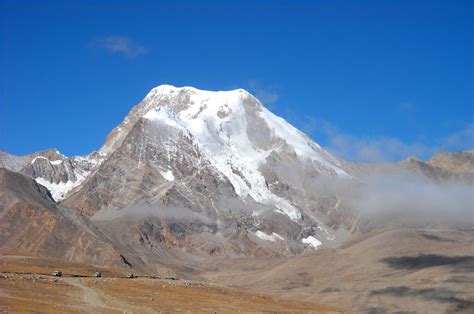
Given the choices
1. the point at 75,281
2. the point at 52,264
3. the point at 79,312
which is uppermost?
the point at 52,264

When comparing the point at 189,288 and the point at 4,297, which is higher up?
the point at 189,288

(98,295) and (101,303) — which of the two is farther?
(98,295)

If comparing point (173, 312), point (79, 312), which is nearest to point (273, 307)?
point (173, 312)

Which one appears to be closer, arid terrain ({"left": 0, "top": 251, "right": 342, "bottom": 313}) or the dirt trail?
arid terrain ({"left": 0, "top": 251, "right": 342, "bottom": 313})

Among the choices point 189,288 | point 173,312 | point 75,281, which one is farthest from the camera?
point 189,288

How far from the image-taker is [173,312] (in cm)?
12062

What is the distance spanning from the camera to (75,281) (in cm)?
14812

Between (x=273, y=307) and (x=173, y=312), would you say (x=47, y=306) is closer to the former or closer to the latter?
(x=173, y=312)

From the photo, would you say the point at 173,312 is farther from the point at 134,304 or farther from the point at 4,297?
the point at 4,297

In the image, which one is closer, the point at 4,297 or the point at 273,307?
the point at 4,297

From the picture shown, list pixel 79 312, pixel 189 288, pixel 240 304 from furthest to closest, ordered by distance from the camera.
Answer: pixel 189 288 → pixel 240 304 → pixel 79 312

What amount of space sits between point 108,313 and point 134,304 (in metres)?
18.6

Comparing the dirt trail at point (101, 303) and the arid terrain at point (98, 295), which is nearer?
the arid terrain at point (98, 295)

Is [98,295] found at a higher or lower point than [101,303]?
higher
